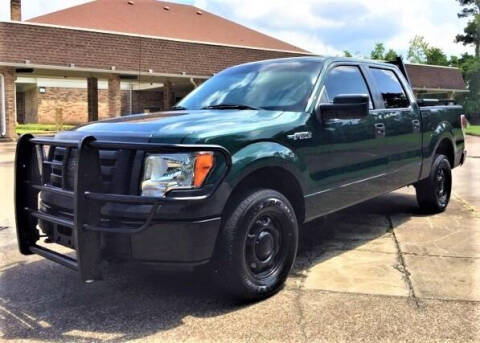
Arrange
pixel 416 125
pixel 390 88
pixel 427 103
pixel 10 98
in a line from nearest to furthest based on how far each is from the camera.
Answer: pixel 390 88 < pixel 416 125 < pixel 427 103 < pixel 10 98

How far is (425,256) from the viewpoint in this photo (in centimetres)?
514

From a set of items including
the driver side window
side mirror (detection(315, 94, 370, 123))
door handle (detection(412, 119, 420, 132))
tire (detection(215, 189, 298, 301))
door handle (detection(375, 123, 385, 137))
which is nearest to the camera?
tire (detection(215, 189, 298, 301))

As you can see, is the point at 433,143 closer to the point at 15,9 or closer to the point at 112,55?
the point at 112,55

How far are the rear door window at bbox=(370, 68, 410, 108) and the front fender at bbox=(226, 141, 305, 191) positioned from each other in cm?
208

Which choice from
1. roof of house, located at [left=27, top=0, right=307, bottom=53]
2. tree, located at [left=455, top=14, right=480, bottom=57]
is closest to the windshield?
roof of house, located at [left=27, top=0, right=307, bottom=53]

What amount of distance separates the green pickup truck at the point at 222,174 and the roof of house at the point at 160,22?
3148 centimetres

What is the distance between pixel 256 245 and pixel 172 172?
903 mm

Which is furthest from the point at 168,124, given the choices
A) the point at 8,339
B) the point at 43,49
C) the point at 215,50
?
the point at 215,50

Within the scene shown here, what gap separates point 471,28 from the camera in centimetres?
6262

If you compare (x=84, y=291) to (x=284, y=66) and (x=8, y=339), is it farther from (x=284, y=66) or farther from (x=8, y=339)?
(x=284, y=66)

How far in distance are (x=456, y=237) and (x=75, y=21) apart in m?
33.5

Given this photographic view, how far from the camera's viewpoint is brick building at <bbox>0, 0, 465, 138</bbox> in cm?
2150

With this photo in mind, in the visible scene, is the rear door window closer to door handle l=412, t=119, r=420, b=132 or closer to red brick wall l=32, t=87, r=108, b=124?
door handle l=412, t=119, r=420, b=132

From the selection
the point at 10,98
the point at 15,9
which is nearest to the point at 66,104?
the point at 15,9
